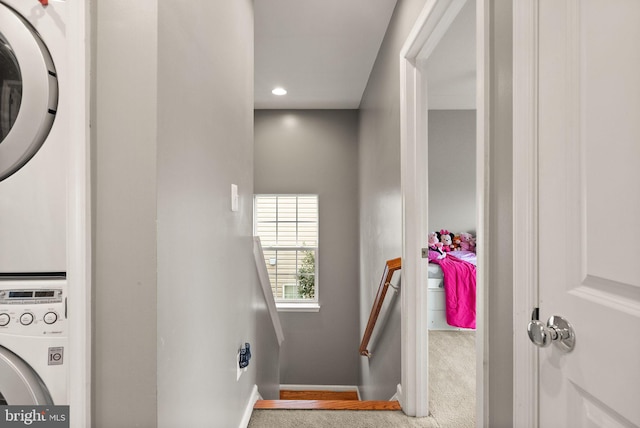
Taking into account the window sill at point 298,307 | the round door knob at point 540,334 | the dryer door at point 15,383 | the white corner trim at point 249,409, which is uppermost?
the round door knob at point 540,334

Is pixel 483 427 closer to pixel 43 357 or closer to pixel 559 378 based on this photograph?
pixel 559 378

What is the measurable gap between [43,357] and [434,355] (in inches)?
112

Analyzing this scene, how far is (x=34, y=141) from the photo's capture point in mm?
894

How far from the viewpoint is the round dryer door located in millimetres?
865

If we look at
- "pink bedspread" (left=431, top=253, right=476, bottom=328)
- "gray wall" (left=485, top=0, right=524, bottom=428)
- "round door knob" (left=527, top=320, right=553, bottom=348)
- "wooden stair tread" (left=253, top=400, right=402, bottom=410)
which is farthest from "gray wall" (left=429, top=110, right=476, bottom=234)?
"round door knob" (left=527, top=320, right=553, bottom=348)

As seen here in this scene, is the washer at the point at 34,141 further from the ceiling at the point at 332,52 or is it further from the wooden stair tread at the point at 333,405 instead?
the ceiling at the point at 332,52

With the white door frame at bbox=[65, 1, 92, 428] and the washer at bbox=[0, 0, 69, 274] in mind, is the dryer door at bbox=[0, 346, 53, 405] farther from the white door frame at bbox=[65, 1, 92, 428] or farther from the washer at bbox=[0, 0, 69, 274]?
the washer at bbox=[0, 0, 69, 274]

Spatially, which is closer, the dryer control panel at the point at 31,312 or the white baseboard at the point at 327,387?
the dryer control panel at the point at 31,312

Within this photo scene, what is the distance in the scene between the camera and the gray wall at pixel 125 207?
0.89 metres

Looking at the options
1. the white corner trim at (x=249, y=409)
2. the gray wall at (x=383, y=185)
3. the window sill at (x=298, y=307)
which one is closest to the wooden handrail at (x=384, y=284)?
the gray wall at (x=383, y=185)

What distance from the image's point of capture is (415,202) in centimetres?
194

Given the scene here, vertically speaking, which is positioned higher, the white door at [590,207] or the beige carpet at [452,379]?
the white door at [590,207]

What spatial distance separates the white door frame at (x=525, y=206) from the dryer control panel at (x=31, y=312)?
1168mm

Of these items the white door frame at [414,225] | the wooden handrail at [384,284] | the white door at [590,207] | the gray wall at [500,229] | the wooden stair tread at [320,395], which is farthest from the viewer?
the wooden stair tread at [320,395]
